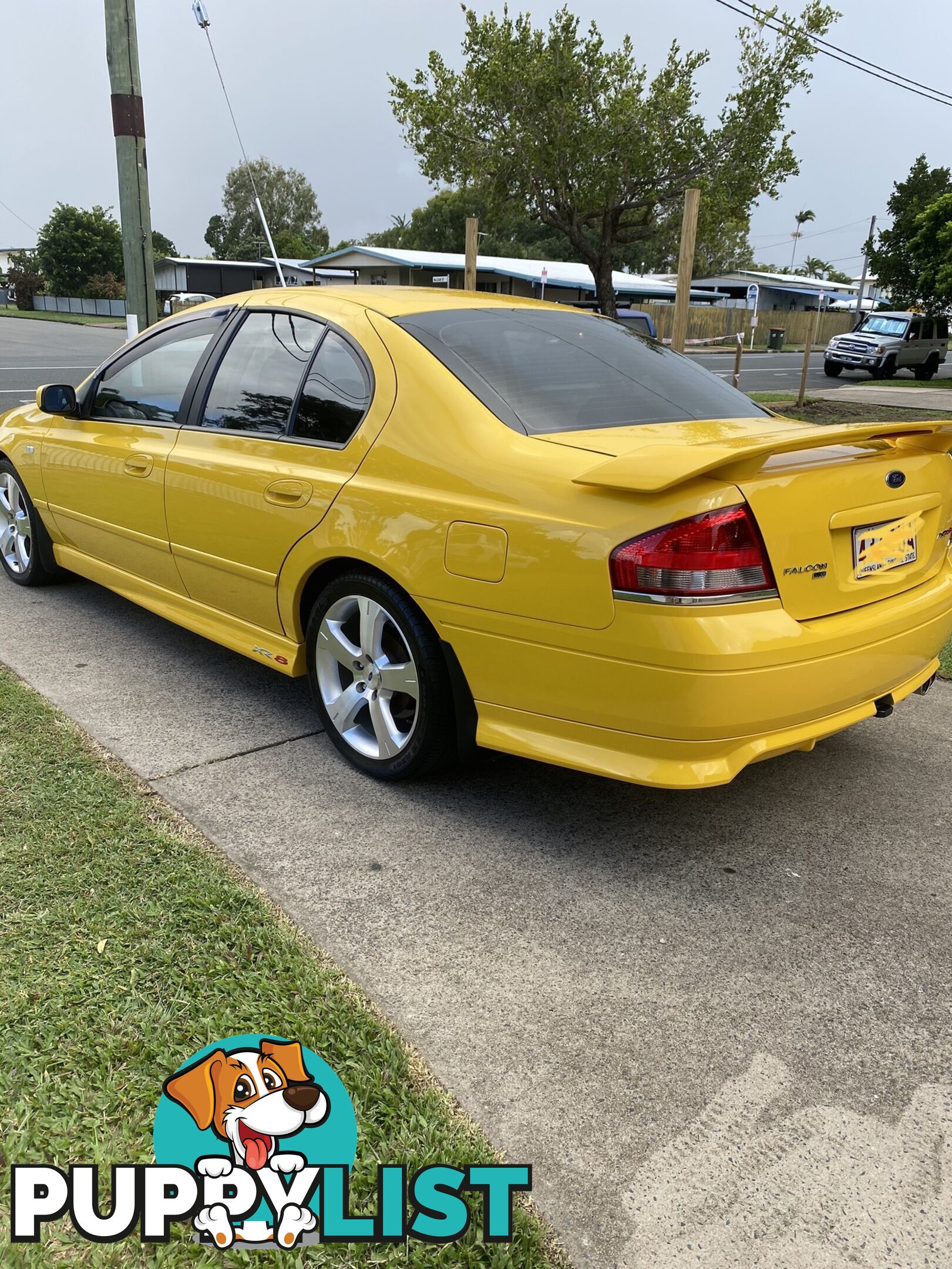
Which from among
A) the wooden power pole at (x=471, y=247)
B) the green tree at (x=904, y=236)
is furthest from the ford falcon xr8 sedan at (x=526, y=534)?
the green tree at (x=904, y=236)

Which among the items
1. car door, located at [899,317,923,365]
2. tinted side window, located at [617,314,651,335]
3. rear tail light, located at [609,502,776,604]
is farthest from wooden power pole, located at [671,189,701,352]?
car door, located at [899,317,923,365]

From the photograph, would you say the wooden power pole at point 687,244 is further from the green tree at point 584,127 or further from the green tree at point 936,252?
the green tree at point 936,252

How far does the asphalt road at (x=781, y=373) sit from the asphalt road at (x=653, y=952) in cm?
1683

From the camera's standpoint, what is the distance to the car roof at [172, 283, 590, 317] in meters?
3.51

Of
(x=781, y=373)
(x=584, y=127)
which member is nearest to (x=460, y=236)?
(x=781, y=373)

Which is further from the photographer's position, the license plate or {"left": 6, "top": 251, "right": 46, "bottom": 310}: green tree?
{"left": 6, "top": 251, "right": 46, "bottom": 310}: green tree

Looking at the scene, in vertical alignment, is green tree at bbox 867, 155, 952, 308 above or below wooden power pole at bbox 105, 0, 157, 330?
above

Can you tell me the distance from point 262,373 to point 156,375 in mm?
864

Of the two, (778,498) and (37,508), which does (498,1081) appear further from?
(37,508)

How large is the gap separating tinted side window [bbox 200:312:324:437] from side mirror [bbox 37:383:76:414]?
45.7 inches

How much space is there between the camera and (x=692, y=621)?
8.09ft

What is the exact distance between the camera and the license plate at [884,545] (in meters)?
2.82

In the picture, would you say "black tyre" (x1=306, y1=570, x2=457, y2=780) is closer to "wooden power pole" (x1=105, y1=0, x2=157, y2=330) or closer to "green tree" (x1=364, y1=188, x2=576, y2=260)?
"wooden power pole" (x1=105, y1=0, x2=157, y2=330)

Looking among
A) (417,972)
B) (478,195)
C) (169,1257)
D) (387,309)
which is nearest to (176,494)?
(387,309)
